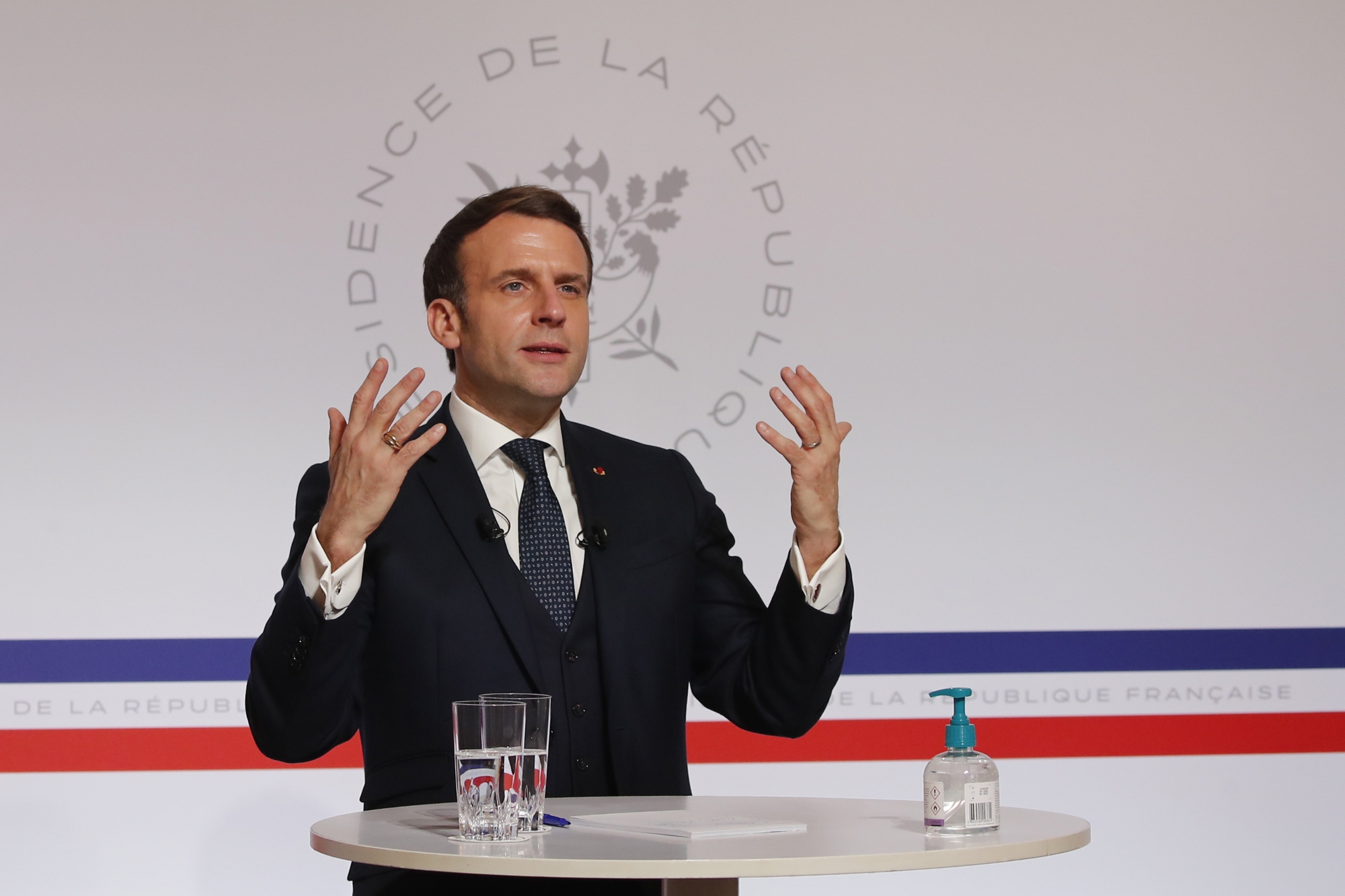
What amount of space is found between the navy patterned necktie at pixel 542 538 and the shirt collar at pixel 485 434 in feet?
0.05

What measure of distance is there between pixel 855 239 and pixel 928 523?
2.62ft

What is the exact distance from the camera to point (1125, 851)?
3637 mm

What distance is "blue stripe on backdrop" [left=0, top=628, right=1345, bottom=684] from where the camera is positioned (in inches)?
134

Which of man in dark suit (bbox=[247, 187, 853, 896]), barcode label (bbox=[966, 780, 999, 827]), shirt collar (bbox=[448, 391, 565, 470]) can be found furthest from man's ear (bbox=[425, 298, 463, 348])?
barcode label (bbox=[966, 780, 999, 827])

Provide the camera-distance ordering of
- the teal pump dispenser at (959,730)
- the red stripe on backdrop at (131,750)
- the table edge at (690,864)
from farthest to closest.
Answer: the red stripe on backdrop at (131,750) < the teal pump dispenser at (959,730) < the table edge at (690,864)

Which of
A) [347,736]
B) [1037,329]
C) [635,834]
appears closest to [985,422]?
[1037,329]

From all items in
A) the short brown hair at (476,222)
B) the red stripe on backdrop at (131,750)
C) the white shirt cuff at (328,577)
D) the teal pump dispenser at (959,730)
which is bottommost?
the red stripe on backdrop at (131,750)

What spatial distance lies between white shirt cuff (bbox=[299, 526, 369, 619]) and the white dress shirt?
0.30 ft

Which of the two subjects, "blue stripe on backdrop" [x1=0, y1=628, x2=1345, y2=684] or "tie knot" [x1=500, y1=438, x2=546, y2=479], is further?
"blue stripe on backdrop" [x1=0, y1=628, x2=1345, y2=684]

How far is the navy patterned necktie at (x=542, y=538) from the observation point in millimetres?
2084

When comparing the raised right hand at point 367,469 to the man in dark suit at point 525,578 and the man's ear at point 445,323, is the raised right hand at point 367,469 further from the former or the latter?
the man's ear at point 445,323

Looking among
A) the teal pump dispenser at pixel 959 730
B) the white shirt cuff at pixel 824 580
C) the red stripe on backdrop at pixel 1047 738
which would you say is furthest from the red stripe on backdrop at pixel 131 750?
the teal pump dispenser at pixel 959 730

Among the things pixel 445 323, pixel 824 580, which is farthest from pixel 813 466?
pixel 445 323

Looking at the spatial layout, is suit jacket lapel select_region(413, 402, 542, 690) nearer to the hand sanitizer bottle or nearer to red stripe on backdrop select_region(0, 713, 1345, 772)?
the hand sanitizer bottle
